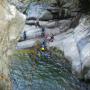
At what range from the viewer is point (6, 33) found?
8.10 meters

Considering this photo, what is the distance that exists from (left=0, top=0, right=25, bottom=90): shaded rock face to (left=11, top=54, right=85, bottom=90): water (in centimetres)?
690

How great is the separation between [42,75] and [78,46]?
2.94 metres

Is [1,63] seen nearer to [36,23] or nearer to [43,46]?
[43,46]

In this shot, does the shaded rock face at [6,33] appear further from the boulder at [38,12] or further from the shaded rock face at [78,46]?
the boulder at [38,12]

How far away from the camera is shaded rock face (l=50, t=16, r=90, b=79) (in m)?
15.8

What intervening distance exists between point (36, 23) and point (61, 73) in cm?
905

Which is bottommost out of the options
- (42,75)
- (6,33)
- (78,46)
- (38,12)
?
(42,75)

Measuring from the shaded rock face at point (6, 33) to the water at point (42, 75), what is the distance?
690 centimetres

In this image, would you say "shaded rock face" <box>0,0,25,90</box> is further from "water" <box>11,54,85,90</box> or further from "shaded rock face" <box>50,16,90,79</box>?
"shaded rock face" <box>50,16,90,79</box>

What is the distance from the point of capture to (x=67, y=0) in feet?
83.7

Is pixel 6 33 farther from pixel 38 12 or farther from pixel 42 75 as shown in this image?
pixel 38 12

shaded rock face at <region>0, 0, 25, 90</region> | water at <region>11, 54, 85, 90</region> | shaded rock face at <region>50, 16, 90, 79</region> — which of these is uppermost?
shaded rock face at <region>0, 0, 25, 90</region>

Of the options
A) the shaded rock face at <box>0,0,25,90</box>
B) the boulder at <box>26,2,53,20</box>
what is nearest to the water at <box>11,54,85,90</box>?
the shaded rock face at <box>0,0,25,90</box>

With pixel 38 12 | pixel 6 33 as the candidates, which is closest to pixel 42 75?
pixel 6 33
